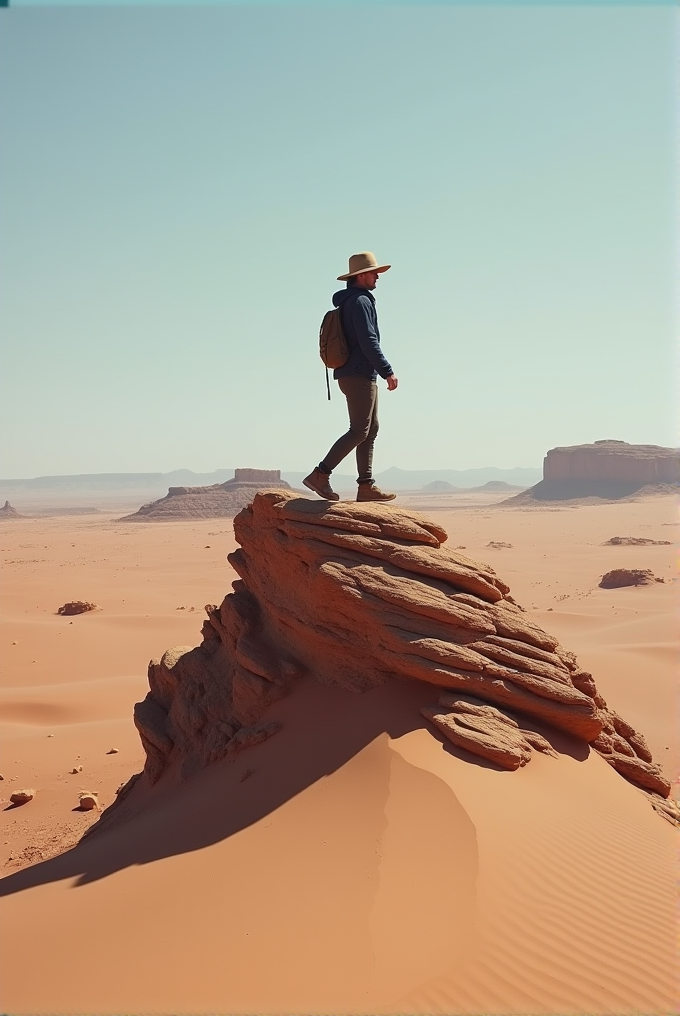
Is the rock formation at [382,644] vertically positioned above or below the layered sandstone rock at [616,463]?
below

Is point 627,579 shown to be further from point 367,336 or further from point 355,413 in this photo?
point 367,336

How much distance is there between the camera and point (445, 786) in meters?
4.79

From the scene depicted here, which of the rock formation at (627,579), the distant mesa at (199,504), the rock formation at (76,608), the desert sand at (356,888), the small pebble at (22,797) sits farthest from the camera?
the distant mesa at (199,504)

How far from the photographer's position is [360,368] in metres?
6.83

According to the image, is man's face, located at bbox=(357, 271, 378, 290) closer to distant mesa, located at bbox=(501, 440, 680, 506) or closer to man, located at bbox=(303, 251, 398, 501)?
man, located at bbox=(303, 251, 398, 501)

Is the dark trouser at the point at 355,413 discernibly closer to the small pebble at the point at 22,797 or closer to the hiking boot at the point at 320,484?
the hiking boot at the point at 320,484

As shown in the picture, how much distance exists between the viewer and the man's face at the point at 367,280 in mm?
6913

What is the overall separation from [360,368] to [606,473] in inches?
3888

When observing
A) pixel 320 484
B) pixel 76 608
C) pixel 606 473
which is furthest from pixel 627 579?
pixel 606 473

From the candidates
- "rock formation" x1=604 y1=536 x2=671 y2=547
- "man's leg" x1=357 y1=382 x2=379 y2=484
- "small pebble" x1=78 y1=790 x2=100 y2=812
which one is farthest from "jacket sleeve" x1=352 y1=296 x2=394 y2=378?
"rock formation" x1=604 y1=536 x2=671 y2=547

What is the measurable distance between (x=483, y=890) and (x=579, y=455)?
338 ft

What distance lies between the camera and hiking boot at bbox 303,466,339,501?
7075mm

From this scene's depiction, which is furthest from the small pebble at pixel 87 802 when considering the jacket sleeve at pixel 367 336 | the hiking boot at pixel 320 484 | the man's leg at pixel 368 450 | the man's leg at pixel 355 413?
the jacket sleeve at pixel 367 336

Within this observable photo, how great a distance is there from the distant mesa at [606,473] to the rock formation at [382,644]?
89.9 metres
